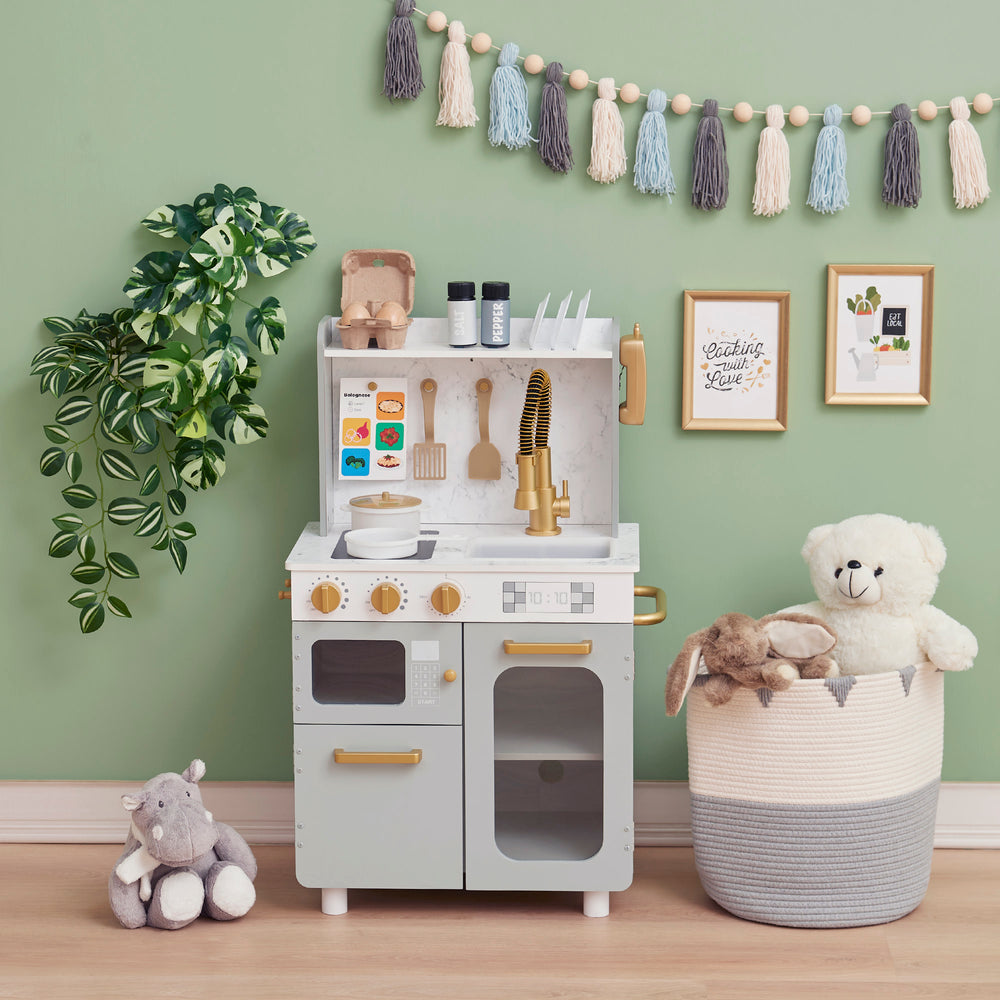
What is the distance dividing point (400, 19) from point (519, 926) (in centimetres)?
190

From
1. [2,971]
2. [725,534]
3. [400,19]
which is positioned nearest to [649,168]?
[400,19]

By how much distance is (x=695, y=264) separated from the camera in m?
2.70

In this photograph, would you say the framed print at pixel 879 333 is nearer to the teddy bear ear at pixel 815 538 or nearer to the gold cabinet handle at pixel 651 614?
the teddy bear ear at pixel 815 538

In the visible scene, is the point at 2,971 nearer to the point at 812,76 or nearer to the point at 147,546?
the point at 147,546

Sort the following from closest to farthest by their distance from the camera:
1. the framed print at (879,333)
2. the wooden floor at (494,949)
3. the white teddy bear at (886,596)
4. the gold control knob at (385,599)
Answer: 1. the wooden floor at (494,949)
2. the gold control knob at (385,599)
3. the white teddy bear at (886,596)
4. the framed print at (879,333)

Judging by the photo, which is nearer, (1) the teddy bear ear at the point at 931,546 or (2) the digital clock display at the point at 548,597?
(2) the digital clock display at the point at 548,597

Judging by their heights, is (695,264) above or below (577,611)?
above

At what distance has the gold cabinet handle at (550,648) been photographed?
7.75 feet

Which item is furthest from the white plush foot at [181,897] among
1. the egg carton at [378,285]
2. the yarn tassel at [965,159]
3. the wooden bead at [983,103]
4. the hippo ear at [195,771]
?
the wooden bead at [983,103]

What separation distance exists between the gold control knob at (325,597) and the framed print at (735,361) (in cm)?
88

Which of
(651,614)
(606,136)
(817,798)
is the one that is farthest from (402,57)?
(817,798)

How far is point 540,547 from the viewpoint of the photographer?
259 centimetres

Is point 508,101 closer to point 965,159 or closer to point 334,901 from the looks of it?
point 965,159

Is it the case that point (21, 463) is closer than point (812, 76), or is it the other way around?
point (812, 76)
